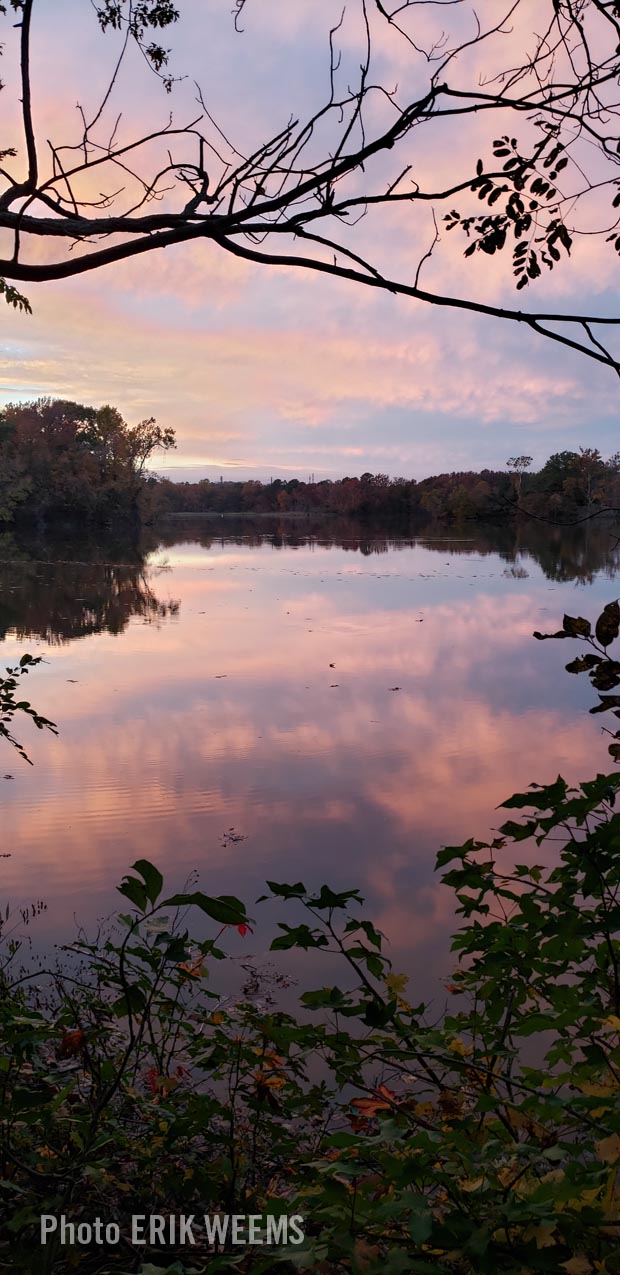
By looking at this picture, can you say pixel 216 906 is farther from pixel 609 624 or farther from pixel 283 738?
pixel 283 738

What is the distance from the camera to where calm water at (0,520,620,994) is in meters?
7.02

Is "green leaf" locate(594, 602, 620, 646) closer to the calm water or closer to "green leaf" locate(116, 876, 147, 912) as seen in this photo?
"green leaf" locate(116, 876, 147, 912)

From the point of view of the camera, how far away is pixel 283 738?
11367 mm

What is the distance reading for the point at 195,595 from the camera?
28.3 m

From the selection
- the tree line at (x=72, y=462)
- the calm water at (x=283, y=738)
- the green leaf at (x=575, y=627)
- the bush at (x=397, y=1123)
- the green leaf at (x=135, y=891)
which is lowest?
the calm water at (x=283, y=738)

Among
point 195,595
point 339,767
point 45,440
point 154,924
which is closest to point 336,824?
point 339,767

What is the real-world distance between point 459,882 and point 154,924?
81 centimetres

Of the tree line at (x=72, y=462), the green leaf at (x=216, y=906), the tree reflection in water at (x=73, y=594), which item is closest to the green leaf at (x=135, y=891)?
the green leaf at (x=216, y=906)

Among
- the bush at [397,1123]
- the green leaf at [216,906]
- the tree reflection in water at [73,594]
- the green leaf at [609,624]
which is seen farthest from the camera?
the tree reflection in water at [73,594]

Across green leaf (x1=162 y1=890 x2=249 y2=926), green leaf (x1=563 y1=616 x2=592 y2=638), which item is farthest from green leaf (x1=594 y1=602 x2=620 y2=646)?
green leaf (x1=162 y1=890 x2=249 y2=926)

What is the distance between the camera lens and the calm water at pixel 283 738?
702cm

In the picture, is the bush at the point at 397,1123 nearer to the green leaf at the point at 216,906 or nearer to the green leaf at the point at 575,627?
the green leaf at the point at 216,906

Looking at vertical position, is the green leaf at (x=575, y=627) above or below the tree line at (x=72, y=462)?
below

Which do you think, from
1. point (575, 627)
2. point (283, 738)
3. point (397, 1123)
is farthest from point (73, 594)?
point (575, 627)
